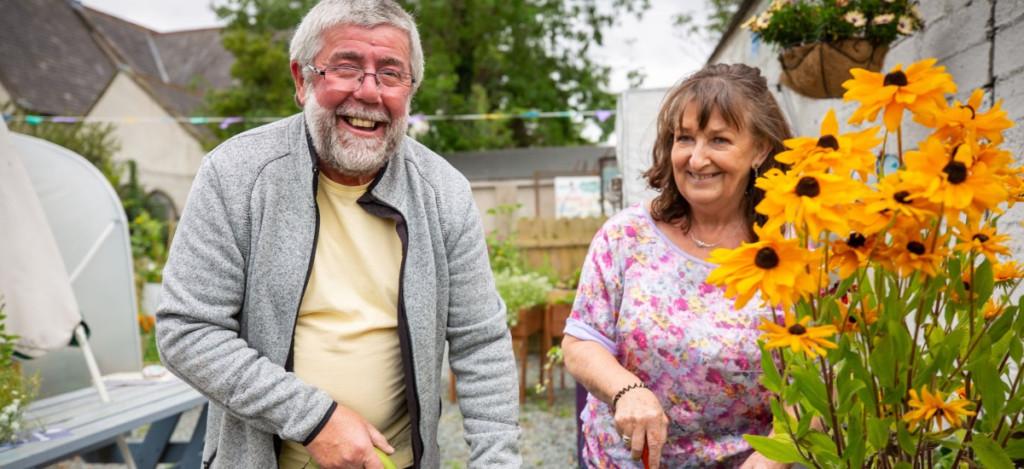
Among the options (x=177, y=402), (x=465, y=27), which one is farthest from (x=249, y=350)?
(x=465, y=27)

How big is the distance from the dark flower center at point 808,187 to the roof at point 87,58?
18.5m

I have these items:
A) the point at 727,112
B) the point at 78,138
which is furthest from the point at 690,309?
the point at 78,138

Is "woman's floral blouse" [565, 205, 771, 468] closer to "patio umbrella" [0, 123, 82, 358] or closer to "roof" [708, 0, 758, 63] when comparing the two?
"patio umbrella" [0, 123, 82, 358]

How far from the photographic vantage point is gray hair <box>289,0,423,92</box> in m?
1.46

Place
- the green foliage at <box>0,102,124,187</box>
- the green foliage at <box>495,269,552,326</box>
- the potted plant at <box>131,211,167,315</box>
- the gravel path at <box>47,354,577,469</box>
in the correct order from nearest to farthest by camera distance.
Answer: the gravel path at <box>47,354,577,469</box>, the green foliage at <box>495,269,552,326</box>, the potted plant at <box>131,211,167,315</box>, the green foliage at <box>0,102,124,187</box>

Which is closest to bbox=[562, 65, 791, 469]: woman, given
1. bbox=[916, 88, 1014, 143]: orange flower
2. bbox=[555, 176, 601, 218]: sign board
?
bbox=[916, 88, 1014, 143]: orange flower

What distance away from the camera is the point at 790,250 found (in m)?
0.73

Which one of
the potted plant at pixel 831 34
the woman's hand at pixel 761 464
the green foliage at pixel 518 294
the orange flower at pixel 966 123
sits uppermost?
the potted plant at pixel 831 34

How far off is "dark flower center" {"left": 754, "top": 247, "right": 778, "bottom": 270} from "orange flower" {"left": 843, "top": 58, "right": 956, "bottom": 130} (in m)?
0.18

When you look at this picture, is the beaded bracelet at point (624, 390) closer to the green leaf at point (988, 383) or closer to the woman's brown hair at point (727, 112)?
the woman's brown hair at point (727, 112)

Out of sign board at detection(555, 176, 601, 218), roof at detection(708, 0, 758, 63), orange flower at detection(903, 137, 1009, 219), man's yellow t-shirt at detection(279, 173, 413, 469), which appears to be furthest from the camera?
sign board at detection(555, 176, 601, 218)

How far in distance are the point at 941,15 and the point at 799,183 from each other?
1.84 metres

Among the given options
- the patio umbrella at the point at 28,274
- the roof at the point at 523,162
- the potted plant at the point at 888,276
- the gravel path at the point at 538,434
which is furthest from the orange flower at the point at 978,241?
the roof at the point at 523,162

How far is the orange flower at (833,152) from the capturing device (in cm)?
74
